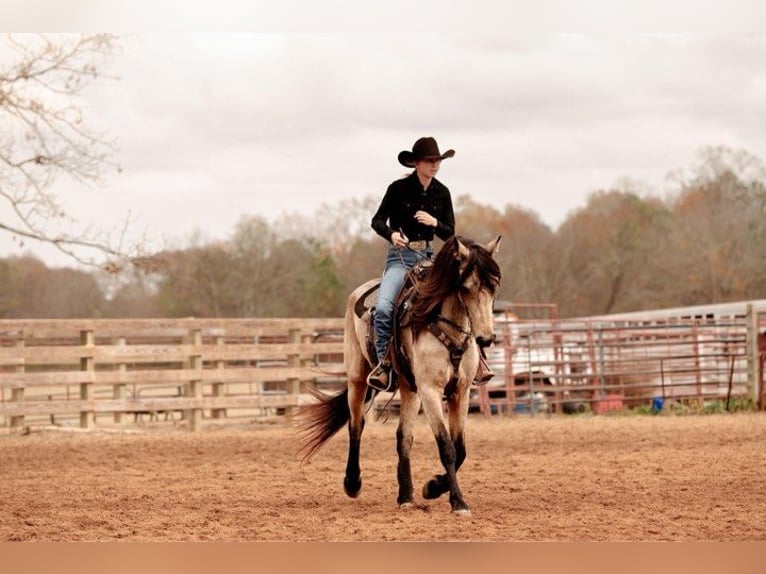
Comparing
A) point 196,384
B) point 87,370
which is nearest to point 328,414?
point 87,370

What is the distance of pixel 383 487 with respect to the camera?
8.94 meters

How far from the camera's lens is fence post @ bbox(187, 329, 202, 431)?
1536cm

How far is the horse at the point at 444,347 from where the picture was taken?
6.99m

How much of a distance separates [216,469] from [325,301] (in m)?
29.8

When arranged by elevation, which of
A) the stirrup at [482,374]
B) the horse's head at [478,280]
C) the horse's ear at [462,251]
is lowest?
the stirrup at [482,374]

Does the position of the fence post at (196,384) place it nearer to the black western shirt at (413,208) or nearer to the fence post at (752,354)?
the fence post at (752,354)

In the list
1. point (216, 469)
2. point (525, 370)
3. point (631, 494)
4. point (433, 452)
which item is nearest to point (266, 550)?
point (631, 494)

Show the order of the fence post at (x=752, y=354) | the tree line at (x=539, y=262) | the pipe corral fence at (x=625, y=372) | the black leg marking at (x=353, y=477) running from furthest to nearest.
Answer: the tree line at (x=539, y=262) < the fence post at (x=752, y=354) < the pipe corral fence at (x=625, y=372) < the black leg marking at (x=353, y=477)

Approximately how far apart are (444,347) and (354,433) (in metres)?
1.29

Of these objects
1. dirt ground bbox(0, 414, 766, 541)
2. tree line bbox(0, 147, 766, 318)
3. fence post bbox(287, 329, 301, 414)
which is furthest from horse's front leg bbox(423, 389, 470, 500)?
tree line bbox(0, 147, 766, 318)

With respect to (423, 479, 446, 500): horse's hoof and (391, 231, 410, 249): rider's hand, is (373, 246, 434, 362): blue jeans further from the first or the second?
(423, 479, 446, 500): horse's hoof

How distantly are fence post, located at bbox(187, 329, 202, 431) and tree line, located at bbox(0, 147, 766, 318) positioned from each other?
1885 cm

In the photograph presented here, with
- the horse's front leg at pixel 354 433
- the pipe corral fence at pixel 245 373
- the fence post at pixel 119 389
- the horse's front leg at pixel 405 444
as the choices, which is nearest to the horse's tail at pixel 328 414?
the horse's front leg at pixel 354 433

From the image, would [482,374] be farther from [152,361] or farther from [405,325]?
[152,361]
